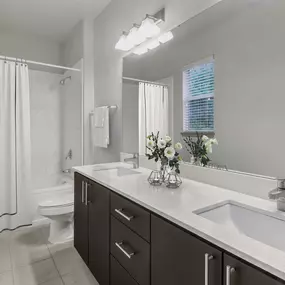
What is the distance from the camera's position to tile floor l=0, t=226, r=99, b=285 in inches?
Result: 68.5

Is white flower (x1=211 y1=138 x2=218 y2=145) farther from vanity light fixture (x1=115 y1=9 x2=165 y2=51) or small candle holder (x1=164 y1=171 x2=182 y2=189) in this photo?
vanity light fixture (x1=115 y1=9 x2=165 y2=51)

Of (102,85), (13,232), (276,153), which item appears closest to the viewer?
(276,153)

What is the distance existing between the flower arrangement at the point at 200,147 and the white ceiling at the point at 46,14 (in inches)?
76.6

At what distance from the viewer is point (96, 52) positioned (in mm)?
2857

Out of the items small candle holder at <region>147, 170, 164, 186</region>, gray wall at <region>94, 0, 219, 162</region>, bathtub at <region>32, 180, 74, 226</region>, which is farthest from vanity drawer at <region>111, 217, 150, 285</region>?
bathtub at <region>32, 180, 74, 226</region>

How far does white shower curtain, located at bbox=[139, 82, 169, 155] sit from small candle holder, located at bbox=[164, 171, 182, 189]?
1.34 feet

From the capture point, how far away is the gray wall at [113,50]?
197 centimetres

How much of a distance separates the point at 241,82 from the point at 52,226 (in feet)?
7.23

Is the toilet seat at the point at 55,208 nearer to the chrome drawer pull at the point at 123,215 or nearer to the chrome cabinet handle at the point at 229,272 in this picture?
the chrome drawer pull at the point at 123,215

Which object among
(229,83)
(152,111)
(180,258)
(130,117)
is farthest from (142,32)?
(180,258)

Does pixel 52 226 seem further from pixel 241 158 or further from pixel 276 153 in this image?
pixel 276 153

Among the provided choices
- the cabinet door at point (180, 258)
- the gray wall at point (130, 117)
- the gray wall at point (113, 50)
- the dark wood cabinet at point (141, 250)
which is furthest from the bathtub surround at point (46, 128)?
the cabinet door at point (180, 258)

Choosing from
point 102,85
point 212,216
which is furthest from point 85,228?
point 102,85

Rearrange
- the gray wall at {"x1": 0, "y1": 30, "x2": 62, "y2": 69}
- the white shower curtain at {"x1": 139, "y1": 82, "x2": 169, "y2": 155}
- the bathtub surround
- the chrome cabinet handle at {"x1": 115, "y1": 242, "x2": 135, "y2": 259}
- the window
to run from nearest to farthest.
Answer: the chrome cabinet handle at {"x1": 115, "y1": 242, "x2": 135, "y2": 259}, the window, the white shower curtain at {"x1": 139, "y1": 82, "x2": 169, "y2": 155}, the gray wall at {"x1": 0, "y1": 30, "x2": 62, "y2": 69}, the bathtub surround
